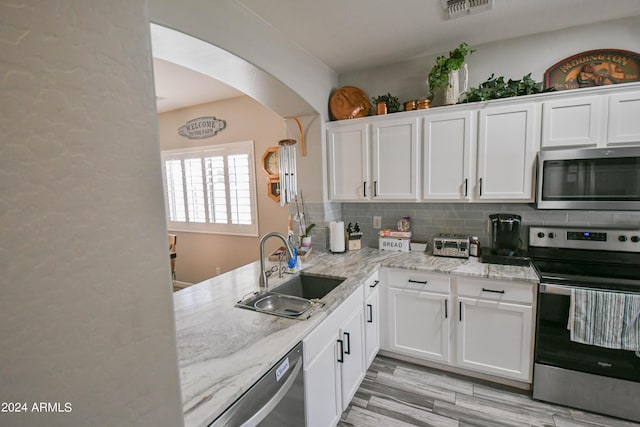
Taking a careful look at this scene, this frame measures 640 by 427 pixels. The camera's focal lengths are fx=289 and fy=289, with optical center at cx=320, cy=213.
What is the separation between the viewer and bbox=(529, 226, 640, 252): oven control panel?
2107 mm

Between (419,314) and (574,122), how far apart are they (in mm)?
1802

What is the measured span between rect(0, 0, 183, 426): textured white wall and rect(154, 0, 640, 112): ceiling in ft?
5.74

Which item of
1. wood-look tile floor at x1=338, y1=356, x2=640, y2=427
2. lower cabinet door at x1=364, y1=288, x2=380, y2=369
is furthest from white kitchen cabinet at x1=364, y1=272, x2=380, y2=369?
wood-look tile floor at x1=338, y1=356, x2=640, y2=427

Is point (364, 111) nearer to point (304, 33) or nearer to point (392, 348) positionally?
point (304, 33)

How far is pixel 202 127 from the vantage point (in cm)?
418

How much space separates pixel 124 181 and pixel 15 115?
13 centimetres

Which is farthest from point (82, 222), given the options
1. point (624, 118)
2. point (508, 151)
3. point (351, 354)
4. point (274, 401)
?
point (624, 118)

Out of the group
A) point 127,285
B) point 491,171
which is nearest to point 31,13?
point 127,285

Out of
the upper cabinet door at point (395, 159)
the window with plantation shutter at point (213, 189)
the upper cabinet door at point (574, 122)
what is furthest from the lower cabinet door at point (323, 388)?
the window with plantation shutter at point (213, 189)

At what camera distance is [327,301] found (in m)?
1.60

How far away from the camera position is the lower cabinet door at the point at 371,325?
2.19m

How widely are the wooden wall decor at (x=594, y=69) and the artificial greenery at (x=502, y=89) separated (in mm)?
142

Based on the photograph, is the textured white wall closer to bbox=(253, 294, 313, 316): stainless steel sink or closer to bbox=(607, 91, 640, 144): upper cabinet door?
bbox=(253, 294, 313, 316): stainless steel sink

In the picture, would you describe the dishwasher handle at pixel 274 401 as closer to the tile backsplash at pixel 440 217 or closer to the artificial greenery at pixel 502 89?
the tile backsplash at pixel 440 217
